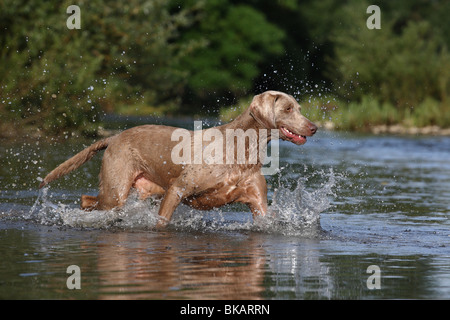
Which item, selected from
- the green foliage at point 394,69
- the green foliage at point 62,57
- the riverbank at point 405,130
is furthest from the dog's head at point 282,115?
the green foliage at point 394,69

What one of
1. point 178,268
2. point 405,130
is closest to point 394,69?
point 405,130

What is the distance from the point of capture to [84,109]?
883 inches

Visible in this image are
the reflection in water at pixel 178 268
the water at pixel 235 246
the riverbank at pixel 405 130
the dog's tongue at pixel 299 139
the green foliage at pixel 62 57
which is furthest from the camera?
the riverbank at pixel 405 130

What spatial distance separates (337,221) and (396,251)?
88.3 inches

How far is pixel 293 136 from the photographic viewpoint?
9.37m

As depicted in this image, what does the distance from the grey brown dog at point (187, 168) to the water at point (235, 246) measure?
0.26m

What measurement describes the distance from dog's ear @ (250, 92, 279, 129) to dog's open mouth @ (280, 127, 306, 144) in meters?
0.12

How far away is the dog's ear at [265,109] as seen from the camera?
936 cm

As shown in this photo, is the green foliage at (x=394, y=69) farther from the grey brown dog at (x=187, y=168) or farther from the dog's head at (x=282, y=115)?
the dog's head at (x=282, y=115)

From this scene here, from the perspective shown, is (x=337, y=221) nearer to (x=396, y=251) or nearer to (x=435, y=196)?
(x=396, y=251)

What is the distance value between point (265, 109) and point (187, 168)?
3.45 feet

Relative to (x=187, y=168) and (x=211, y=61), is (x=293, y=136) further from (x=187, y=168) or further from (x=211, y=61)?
(x=211, y=61)

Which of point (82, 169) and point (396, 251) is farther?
point (82, 169)

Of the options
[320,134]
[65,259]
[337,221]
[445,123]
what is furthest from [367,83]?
[65,259]
